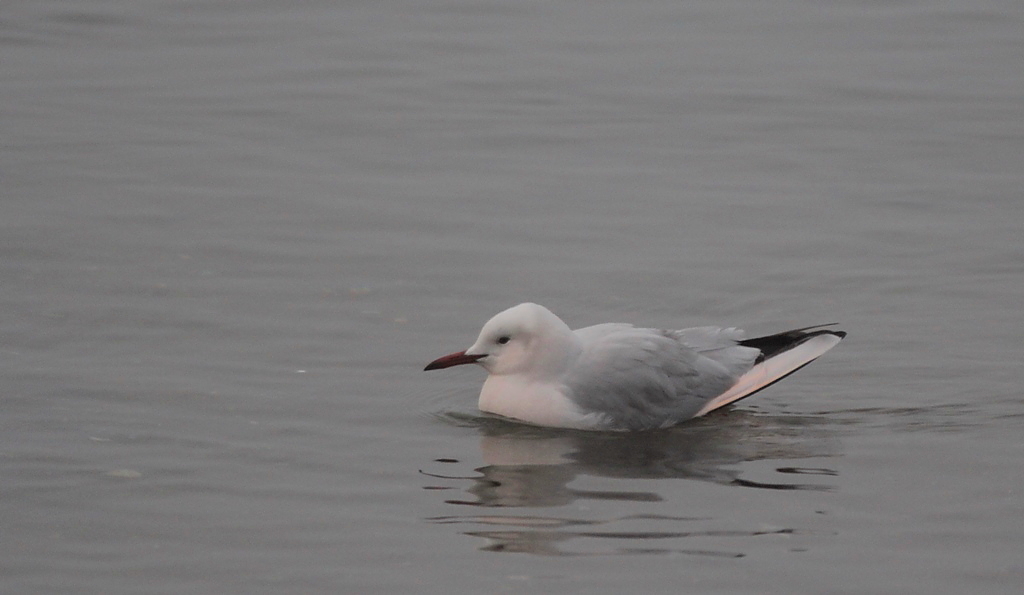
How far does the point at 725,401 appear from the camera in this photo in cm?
855

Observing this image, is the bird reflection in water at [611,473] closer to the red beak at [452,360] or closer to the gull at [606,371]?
the gull at [606,371]

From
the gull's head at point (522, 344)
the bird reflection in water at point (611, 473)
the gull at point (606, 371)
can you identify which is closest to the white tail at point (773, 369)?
the gull at point (606, 371)

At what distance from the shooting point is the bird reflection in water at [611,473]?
22.6 ft

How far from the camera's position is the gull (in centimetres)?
838

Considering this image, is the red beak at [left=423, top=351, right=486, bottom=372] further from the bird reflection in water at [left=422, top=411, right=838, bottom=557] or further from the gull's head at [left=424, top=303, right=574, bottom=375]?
the bird reflection in water at [left=422, top=411, right=838, bottom=557]

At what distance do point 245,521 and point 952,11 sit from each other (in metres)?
12.8

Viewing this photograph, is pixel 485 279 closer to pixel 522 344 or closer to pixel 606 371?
pixel 522 344

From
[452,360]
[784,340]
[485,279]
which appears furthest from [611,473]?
[485,279]

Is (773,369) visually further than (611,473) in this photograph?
Yes

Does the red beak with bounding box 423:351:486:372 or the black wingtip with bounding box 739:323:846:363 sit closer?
the red beak with bounding box 423:351:486:372

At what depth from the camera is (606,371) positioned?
8.45m

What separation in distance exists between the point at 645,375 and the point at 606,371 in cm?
21

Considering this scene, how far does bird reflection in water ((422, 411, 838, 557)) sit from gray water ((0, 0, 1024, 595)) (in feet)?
0.09

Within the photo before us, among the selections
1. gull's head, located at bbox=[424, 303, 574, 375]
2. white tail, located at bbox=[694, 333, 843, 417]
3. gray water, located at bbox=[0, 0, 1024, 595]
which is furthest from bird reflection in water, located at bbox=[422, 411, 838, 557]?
gull's head, located at bbox=[424, 303, 574, 375]
